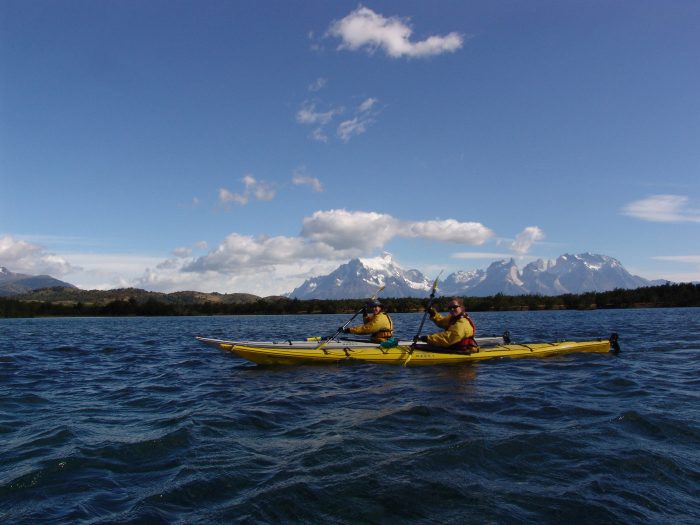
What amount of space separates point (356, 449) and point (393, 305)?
3066 inches

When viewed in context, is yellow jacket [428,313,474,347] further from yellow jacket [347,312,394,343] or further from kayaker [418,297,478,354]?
yellow jacket [347,312,394,343]

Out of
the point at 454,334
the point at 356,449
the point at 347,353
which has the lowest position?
the point at 356,449

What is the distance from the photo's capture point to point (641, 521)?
17.1ft

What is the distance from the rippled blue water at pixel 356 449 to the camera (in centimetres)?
557

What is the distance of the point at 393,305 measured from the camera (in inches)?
3344

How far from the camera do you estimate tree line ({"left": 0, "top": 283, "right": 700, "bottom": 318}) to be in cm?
7456

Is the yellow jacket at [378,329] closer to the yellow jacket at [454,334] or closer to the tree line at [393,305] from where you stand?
the yellow jacket at [454,334]

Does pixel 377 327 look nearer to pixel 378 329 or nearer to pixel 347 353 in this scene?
pixel 378 329

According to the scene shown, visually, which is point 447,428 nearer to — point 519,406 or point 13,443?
point 519,406

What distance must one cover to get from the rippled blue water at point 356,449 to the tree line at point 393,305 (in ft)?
202

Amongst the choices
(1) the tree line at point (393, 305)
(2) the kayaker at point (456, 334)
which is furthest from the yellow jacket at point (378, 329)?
(1) the tree line at point (393, 305)

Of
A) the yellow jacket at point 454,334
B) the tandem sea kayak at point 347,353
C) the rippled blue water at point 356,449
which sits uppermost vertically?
the yellow jacket at point 454,334

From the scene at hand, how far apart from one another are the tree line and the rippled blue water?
61722mm

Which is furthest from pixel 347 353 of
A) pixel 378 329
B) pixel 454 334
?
pixel 454 334
